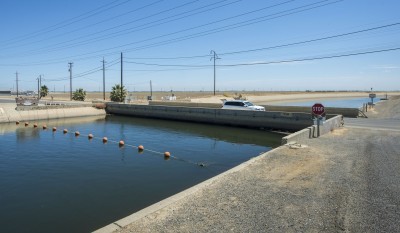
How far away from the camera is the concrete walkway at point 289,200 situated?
766cm

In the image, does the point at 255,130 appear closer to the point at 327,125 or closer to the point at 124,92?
the point at 327,125

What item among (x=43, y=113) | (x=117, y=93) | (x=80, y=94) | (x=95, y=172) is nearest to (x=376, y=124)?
(x=95, y=172)

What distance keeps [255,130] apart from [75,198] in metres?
26.3

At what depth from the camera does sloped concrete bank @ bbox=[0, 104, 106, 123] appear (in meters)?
43.5

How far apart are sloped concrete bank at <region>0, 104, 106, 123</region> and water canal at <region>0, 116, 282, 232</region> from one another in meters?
12.6

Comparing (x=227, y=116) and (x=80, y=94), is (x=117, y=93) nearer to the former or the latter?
(x=80, y=94)

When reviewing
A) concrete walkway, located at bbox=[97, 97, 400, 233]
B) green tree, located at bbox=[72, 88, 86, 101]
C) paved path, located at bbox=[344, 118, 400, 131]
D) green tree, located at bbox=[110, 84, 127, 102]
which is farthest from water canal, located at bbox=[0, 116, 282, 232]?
green tree, located at bbox=[72, 88, 86, 101]

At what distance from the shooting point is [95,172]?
55.9 ft

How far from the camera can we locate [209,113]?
139 ft

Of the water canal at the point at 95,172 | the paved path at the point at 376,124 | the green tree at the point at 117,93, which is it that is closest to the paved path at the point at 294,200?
the water canal at the point at 95,172

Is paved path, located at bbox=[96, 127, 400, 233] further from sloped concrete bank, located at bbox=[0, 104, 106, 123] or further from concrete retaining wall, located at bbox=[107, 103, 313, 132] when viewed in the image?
sloped concrete bank, located at bbox=[0, 104, 106, 123]

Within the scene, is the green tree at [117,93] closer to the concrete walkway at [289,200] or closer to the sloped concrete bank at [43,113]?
the sloped concrete bank at [43,113]

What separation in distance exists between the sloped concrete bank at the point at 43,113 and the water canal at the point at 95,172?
12.6m

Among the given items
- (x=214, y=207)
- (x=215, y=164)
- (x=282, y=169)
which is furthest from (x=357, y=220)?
(x=215, y=164)
